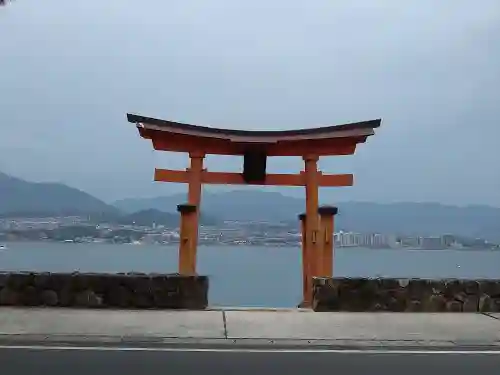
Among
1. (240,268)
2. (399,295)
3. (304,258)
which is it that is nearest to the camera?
(399,295)

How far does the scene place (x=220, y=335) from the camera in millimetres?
8438

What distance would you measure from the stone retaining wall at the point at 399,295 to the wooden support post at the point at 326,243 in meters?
2.10

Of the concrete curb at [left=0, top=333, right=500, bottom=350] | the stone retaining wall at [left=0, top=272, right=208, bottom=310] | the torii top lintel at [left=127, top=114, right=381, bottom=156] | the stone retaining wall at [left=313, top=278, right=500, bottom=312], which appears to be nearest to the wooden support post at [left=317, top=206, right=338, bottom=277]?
the torii top lintel at [left=127, top=114, right=381, bottom=156]

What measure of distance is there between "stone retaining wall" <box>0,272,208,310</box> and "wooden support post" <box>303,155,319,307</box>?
3.54m

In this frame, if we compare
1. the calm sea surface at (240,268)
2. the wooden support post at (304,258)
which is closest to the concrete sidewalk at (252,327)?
the wooden support post at (304,258)

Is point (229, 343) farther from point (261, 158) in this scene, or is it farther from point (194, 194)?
point (261, 158)

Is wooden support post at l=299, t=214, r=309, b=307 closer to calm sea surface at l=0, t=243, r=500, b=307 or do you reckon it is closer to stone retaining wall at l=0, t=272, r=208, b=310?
calm sea surface at l=0, t=243, r=500, b=307

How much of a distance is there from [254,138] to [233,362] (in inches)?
264

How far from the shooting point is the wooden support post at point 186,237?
12.5m

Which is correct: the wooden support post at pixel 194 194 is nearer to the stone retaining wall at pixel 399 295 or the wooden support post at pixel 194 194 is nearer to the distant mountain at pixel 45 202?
the stone retaining wall at pixel 399 295

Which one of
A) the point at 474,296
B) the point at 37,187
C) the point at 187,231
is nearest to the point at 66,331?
the point at 187,231

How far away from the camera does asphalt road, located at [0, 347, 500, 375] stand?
6.38 metres

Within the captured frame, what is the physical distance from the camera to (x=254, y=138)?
12945 millimetres

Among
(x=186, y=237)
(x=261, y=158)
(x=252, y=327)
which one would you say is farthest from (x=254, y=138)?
(x=252, y=327)
